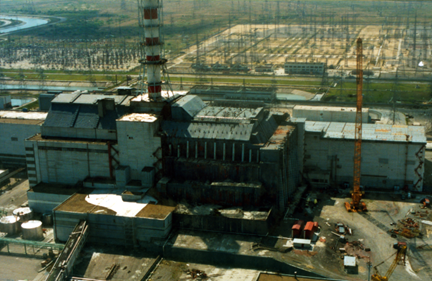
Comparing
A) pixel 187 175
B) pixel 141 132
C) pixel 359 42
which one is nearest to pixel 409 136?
pixel 359 42

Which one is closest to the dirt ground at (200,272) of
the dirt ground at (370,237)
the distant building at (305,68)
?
the dirt ground at (370,237)

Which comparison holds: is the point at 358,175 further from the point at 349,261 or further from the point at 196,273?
the point at 196,273

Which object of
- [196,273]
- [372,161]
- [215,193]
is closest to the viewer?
[196,273]

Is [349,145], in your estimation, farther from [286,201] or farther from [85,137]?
[85,137]

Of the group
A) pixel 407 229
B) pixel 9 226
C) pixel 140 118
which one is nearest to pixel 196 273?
pixel 140 118

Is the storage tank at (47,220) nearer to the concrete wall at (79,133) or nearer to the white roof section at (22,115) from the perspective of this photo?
the concrete wall at (79,133)
